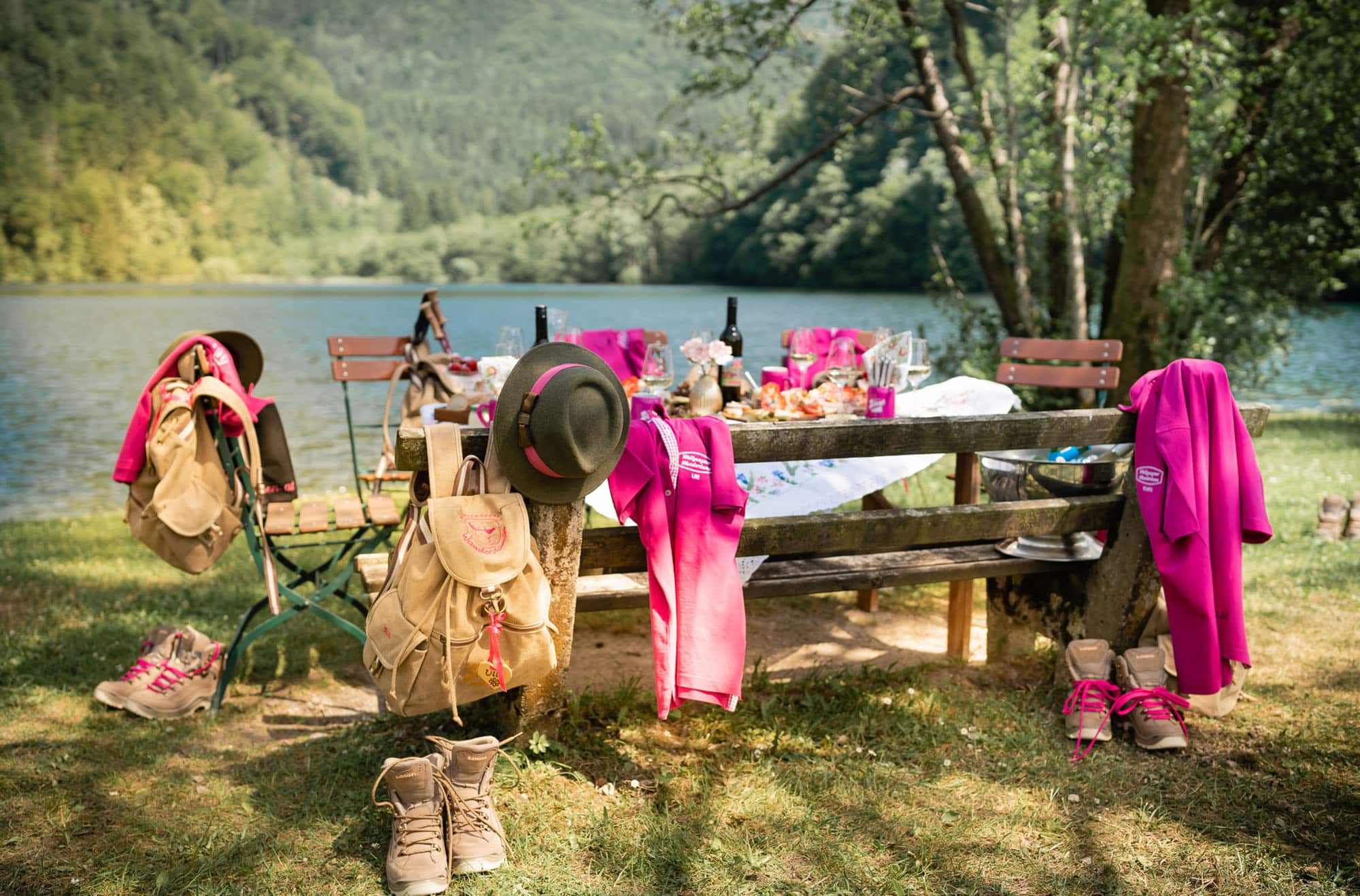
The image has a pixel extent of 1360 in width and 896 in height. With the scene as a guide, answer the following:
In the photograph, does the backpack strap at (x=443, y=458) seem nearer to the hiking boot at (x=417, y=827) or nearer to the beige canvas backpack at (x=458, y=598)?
the beige canvas backpack at (x=458, y=598)

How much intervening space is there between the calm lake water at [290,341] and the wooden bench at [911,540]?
1.33 m

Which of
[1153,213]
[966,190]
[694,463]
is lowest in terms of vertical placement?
[694,463]

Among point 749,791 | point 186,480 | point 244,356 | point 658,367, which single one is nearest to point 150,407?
point 186,480

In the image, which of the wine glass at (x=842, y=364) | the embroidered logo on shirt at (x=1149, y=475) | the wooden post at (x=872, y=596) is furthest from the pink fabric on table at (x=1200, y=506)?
the wooden post at (x=872, y=596)

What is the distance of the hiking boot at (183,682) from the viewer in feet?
12.3

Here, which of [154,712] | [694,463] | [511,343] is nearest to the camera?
[694,463]

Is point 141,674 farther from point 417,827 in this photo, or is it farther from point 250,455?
point 417,827

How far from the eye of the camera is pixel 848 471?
4055 millimetres

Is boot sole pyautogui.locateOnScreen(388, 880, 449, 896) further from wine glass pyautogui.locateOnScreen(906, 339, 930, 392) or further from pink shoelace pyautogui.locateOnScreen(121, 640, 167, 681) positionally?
wine glass pyautogui.locateOnScreen(906, 339, 930, 392)

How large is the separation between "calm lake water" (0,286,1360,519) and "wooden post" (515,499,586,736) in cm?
172

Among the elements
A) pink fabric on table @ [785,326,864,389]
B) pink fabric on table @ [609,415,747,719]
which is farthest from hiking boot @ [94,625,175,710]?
pink fabric on table @ [785,326,864,389]

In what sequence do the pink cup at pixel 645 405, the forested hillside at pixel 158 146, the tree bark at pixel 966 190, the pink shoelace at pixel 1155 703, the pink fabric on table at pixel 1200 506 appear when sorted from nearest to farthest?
the pink fabric on table at pixel 1200 506
the pink shoelace at pixel 1155 703
the pink cup at pixel 645 405
the tree bark at pixel 966 190
the forested hillside at pixel 158 146

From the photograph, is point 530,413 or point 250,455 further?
point 250,455

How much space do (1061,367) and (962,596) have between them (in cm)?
129
